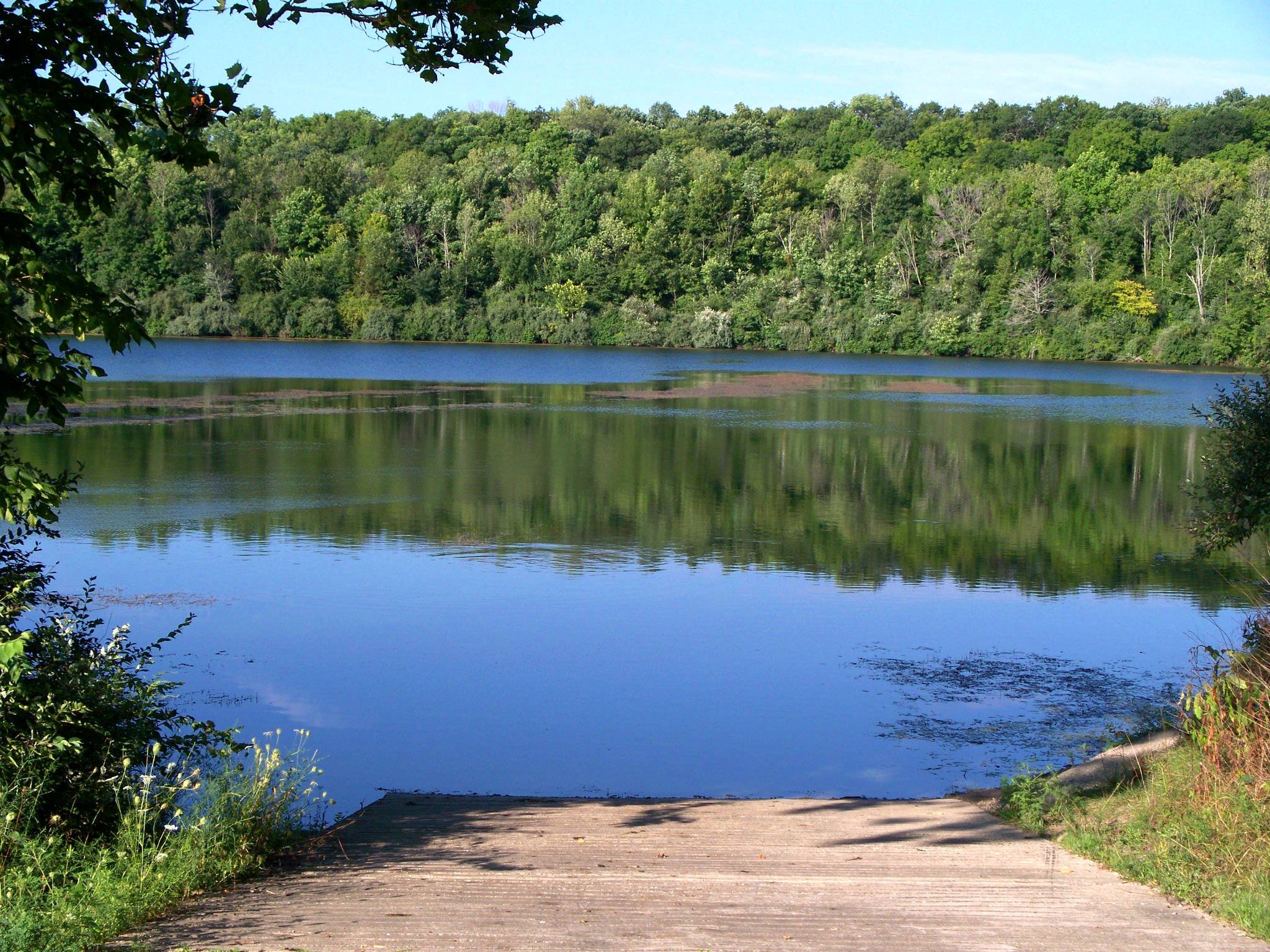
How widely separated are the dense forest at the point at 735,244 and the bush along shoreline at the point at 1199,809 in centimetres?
7170

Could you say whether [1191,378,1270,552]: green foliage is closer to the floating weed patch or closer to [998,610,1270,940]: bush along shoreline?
the floating weed patch

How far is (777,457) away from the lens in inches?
1134

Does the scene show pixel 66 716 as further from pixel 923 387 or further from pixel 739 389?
pixel 923 387

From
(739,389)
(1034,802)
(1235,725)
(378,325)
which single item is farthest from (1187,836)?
(378,325)

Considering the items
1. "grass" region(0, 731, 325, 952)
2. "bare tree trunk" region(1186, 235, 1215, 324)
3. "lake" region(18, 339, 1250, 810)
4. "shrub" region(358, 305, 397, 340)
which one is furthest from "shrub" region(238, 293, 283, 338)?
"grass" region(0, 731, 325, 952)

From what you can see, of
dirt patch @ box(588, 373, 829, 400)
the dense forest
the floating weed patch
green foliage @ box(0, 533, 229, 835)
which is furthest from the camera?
the dense forest

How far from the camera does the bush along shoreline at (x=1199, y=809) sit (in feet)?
19.0

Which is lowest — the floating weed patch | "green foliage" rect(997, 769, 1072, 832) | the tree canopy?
the floating weed patch

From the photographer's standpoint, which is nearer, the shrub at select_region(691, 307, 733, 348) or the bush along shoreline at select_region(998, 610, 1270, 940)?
the bush along shoreline at select_region(998, 610, 1270, 940)

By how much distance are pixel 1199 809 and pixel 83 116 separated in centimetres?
637

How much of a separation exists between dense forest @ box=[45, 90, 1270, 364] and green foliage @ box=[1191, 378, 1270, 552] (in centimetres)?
6475

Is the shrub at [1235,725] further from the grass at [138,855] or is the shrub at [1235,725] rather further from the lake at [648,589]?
the grass at [138,855]

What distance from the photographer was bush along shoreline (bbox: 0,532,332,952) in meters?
5.19

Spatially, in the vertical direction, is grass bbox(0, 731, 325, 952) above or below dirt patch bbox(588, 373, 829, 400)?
above
